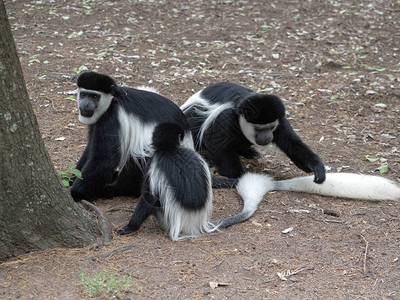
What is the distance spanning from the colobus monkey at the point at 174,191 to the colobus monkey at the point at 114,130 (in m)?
0.39

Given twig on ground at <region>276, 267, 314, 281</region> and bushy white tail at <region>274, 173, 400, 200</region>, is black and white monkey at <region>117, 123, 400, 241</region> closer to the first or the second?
twig on ground at <region>276, 267, 314, 281</region>

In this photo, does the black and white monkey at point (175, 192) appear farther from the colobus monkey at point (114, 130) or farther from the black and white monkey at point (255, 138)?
the black and white monkey at point (255, 138)

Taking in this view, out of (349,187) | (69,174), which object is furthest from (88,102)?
(349,187)

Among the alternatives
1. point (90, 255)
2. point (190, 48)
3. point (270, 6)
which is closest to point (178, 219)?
point (90, 255)

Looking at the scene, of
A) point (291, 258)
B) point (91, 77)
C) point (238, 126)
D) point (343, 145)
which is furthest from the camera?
point (343, 145)

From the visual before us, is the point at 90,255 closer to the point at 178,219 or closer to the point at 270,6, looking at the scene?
the point at 178,219

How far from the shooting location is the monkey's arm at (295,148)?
399 cm

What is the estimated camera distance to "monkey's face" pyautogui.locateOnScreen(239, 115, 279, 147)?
402cm

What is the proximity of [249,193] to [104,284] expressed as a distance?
57.7 inches

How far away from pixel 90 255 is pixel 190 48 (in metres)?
4.86

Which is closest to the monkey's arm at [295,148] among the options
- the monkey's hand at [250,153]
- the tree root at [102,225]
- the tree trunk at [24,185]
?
the monkey's hand at [250,153]

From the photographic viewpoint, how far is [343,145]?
4703mm

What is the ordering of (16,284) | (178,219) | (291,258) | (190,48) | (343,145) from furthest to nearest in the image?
1. (190,48)
2. (343,145)
3. (178,219)
4. (291,258)
5. (16,284)

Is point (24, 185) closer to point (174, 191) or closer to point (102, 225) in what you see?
point (102, 225)
